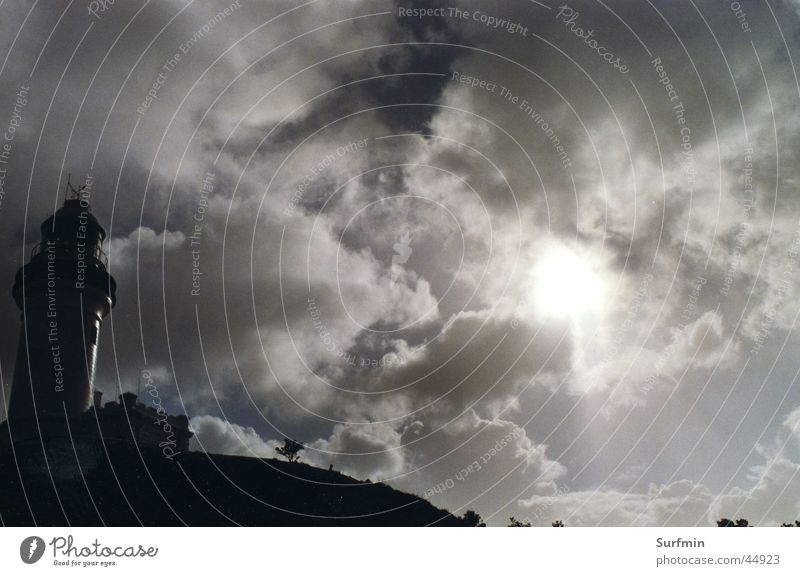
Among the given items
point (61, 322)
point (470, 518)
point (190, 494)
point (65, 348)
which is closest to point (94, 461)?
point (190, 494)

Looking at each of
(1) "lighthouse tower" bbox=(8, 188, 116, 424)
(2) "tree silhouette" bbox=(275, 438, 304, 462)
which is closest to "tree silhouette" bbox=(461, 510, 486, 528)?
(2) "tree silhouette" bbox=(275, 438, 304, 462)

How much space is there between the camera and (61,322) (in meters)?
34.6

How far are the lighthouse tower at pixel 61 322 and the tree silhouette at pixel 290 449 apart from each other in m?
10.0

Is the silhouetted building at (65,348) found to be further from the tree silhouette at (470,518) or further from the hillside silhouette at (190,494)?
the tree silhouette at (470,518)

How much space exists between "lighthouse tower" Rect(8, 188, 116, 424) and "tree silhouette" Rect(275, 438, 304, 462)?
10.0 meters

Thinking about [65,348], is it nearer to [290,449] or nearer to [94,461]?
[94,461]

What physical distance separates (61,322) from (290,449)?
43.7 ft

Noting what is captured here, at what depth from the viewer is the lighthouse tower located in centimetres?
3234

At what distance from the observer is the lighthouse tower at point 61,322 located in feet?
106
